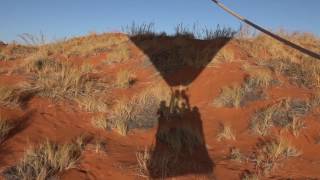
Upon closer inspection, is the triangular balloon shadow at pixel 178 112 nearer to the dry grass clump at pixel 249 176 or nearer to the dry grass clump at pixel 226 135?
the dry grass clump at pixel 226 135

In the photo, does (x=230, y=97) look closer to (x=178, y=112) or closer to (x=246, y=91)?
(x=246, y=91)

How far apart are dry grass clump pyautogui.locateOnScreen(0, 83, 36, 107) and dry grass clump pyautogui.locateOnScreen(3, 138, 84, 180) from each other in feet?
6.22

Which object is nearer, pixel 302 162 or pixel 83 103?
pixel 302 162

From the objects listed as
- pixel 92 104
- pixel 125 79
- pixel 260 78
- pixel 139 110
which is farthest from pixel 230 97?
pixel 92 104

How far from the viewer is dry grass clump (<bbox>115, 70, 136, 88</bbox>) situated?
919cm

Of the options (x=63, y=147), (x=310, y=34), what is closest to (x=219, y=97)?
(x=63, y=147)

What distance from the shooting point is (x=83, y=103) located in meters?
8.05

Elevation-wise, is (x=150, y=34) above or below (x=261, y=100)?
above

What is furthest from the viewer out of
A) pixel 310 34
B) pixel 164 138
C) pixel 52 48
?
pixel 310 34

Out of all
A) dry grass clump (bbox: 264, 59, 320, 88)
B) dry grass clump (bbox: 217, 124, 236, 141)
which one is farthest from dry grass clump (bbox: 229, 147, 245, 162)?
dry grass clump (bbox: 264, 59, 320, 88)

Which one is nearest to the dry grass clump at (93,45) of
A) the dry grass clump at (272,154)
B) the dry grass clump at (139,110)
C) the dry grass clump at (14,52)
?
the dry grass clump at (14,52)

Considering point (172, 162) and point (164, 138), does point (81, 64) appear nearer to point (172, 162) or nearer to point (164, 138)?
point (164, 138)

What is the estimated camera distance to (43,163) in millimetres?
5406

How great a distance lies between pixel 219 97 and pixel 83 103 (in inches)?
103
